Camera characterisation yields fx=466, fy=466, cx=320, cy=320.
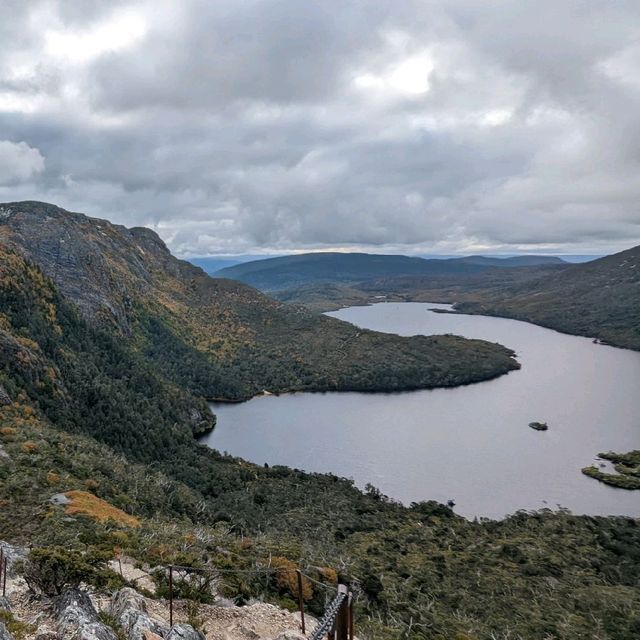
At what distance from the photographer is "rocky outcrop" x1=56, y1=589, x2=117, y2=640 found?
11484mm

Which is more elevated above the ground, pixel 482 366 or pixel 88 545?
pixel 88 545

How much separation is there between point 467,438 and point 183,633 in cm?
9484

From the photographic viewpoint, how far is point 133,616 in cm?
1284

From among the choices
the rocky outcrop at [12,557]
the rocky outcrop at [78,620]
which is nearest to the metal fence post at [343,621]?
the rocky outcrop at [78,620]

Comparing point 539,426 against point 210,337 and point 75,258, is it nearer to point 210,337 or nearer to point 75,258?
point 210,337

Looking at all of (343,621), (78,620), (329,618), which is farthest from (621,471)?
(78,620)

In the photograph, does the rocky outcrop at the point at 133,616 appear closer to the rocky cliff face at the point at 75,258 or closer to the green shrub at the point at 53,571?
the green shrub at the point at 53,571

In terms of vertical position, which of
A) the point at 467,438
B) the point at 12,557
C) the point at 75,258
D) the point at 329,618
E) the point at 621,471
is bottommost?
the point at 621,471

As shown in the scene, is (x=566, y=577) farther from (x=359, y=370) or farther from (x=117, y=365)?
(x=359, y=370)

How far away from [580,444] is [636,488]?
19.8 m

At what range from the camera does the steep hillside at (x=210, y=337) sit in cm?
13488

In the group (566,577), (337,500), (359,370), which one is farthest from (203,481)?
(359,370)

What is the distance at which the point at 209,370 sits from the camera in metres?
145

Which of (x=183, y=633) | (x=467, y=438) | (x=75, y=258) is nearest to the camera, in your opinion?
(x=183, y=633)
